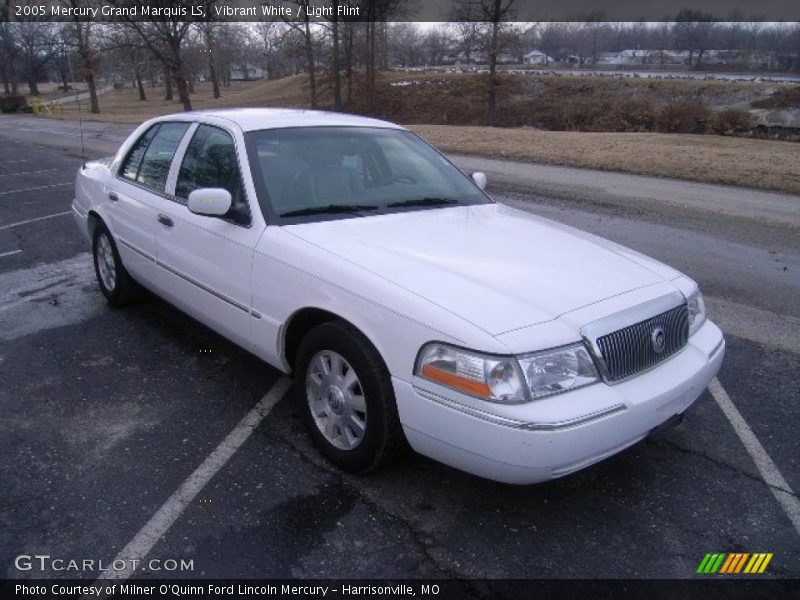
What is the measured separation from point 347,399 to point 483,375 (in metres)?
0.79

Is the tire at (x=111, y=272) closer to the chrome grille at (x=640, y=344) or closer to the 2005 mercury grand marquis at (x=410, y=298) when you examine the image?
the 2005 mercury grand marquis at (x=410, y=298)

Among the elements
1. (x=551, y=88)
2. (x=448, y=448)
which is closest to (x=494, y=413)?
(x=448, y=448)

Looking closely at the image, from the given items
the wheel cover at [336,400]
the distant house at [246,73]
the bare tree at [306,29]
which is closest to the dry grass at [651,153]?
the wheel cover at [336,400]

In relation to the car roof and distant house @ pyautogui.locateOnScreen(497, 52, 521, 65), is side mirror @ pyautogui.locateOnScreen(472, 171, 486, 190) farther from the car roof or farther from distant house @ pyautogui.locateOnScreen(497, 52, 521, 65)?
distant house @ pyautogui.locateOnScreen(497, 52, 521, 65)

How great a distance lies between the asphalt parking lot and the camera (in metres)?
2.70

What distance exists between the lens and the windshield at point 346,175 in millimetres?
3691

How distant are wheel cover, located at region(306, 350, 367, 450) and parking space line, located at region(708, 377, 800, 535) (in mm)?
1951

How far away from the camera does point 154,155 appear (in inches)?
189

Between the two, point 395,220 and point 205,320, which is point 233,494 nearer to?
point 205,320

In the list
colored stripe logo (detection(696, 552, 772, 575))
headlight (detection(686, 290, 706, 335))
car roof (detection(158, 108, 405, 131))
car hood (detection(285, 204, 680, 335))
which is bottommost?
colored stripe logo (detection(696, 552, 772, 575))

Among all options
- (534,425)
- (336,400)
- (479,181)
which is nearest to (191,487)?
(336,400)

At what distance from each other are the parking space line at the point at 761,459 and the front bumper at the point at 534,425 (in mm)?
728

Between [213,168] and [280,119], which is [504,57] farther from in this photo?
[213,168]

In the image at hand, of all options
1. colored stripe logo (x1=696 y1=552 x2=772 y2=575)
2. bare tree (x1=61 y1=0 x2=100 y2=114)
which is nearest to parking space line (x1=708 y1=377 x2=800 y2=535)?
colored stripe logo (x1=696 y1=552 x2=772 y2=575)
